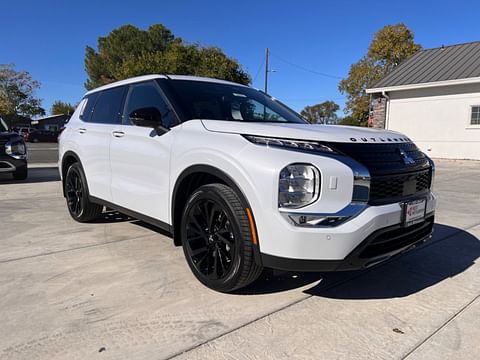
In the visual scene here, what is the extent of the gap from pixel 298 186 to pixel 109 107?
9.61ft

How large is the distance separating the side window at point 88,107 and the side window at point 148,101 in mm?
1060

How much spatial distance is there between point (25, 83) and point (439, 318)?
6917cm

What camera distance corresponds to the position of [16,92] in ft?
192

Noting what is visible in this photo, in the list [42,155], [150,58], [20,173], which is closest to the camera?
[20,173]

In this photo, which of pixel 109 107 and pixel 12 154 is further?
pixel 12 154

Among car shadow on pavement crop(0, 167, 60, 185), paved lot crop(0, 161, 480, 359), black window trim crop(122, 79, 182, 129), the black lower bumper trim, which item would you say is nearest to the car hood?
black window trim crop(122, 79, 182, 129)

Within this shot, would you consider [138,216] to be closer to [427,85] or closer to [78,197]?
[78,197]

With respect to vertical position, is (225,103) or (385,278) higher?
(225,103)

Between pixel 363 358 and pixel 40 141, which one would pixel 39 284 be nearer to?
pixel 363 358

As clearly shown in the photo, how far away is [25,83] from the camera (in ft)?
196

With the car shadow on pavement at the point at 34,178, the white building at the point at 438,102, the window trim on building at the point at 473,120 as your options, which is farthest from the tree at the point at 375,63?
the car shadow on pavement at the point at 34,178

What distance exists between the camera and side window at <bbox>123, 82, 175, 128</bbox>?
133 inches

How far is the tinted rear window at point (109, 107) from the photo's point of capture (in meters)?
4.23

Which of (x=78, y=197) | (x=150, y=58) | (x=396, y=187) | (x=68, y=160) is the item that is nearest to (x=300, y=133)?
(x=396, y=187)
